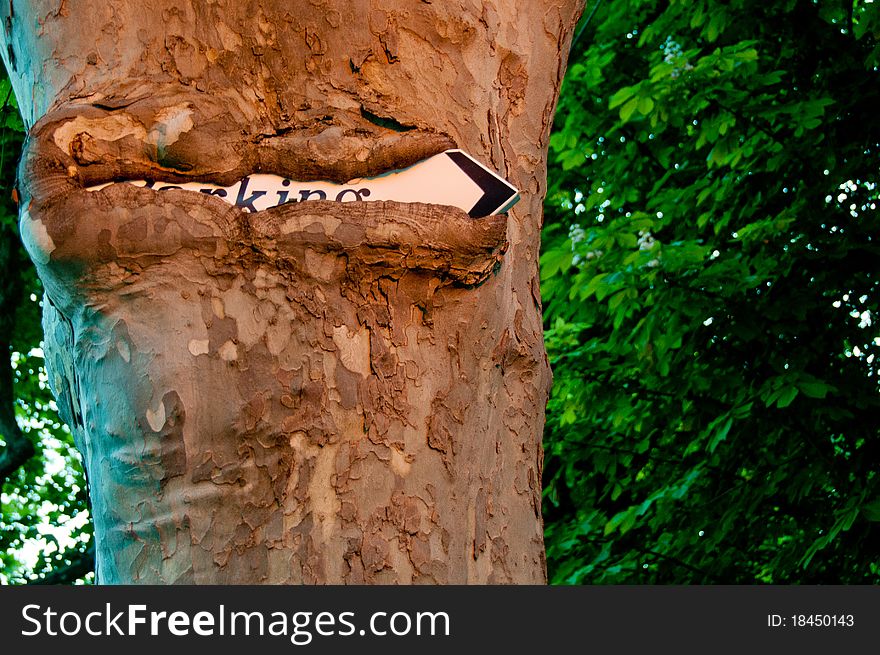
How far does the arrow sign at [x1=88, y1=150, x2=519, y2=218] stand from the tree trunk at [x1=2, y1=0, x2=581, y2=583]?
21mm

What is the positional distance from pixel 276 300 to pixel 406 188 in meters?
0.30

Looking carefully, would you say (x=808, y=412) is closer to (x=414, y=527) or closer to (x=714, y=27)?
(x=714, y=27)

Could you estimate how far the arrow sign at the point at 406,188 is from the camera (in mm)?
1722

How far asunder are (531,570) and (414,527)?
34 centimetres

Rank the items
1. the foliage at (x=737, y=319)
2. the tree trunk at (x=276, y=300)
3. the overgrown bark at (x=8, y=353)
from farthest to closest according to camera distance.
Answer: the overgrown bark at (x=8, y=353), the foliage at (x=737, y=319), the tree trunk at (x=276, y=300)

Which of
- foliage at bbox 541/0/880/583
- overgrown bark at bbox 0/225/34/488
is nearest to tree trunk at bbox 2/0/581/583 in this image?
foliage at bbox 541/0/880/583

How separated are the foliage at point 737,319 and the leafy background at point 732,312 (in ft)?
0.04

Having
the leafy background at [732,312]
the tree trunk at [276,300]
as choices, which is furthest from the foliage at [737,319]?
the tree trunk at [276,300]

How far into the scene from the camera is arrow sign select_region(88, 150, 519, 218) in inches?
67.8

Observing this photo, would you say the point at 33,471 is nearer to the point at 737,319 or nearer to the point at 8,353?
the point at 8,353

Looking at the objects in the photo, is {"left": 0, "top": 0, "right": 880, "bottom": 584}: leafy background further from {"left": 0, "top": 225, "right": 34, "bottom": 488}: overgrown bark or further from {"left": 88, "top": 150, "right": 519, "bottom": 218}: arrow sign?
{"left": 88, "top": 150, "right": 519, "bottom": 218}: arrow sign

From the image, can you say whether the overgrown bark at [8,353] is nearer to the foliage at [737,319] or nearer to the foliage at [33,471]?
the foliage at [33,471]

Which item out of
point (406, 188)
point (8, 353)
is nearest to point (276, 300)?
point (406, 188)

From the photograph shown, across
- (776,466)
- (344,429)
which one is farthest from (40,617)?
(776,466)
